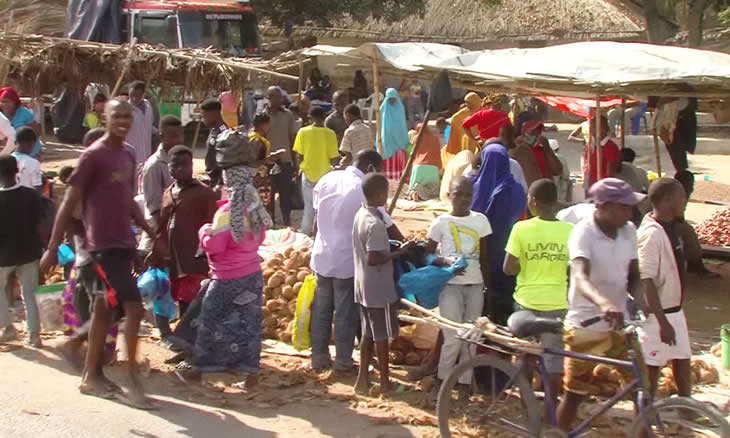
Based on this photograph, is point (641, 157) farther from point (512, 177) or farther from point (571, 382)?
point (571, 382)

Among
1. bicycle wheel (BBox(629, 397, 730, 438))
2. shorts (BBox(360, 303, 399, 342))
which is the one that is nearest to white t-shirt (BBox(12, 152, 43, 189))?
shorts (BBox(360, 303, 399, 342))

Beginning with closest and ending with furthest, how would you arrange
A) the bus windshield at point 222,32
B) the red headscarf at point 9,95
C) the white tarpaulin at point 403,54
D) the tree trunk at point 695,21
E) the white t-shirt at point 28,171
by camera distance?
the white t-shirt at point 28,171 → the white tarpaulin at point 403,54 → the red headscarf at point 9,95 → the bus windshield at point 222,32 → the tree trunk at point 695,21

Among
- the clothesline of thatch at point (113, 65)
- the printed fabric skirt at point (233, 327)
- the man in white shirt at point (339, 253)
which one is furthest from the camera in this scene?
the clothesline of thatch at point (113, 65)

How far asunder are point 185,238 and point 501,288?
7.27 feet

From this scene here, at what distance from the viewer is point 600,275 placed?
199 inches

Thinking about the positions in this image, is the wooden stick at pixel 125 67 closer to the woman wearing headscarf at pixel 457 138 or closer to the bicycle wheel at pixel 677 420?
the woman wearing headscarf at pixel 457 138

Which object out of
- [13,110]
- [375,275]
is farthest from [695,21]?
[375,275]

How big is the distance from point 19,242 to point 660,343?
4.58 metres

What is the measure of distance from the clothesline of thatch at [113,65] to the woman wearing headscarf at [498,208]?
4988 millimetres

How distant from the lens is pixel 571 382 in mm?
5133

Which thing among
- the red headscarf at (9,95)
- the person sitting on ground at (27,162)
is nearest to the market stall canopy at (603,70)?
the person sitting on ground at (27,162)

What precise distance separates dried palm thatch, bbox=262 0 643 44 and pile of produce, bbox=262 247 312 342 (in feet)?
76.6

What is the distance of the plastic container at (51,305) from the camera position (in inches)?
287

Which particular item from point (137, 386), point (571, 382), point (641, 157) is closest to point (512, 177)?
point (571, 382)
